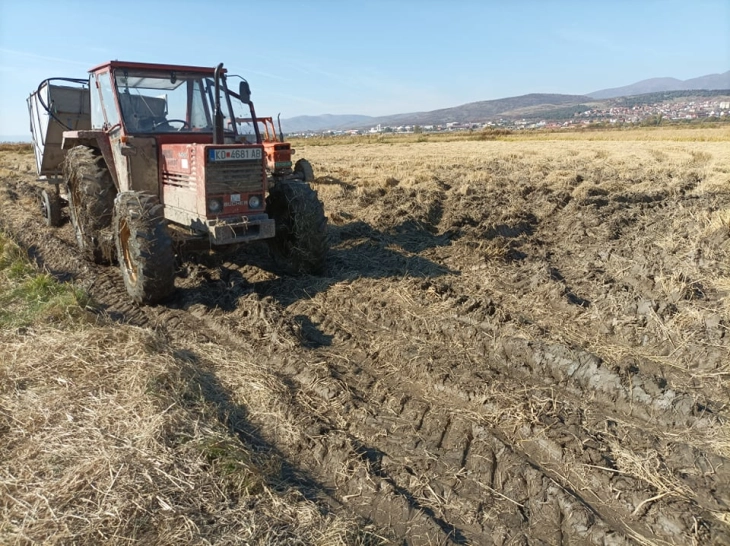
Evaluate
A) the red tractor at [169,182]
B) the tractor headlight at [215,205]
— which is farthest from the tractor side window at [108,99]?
the tractor headlight at [215,205]

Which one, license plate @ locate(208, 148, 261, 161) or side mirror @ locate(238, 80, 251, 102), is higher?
side mirror @ locate(238, 80, 251, 102)

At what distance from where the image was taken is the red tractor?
6.00 m

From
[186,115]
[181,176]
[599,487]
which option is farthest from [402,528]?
[186,115]

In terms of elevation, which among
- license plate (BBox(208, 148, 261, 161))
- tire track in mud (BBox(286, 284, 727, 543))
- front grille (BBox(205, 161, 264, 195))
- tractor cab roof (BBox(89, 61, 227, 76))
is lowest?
tire track in mud (BBox(286, 284, 727, 543))

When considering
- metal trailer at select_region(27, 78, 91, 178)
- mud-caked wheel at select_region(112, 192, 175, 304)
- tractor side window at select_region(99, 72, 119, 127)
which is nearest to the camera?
mud-caked wheel at select_region(112, 192, 175, 304)

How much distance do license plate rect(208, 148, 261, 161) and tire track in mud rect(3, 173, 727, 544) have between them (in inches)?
64.3

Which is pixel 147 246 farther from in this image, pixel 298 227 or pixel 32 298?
pixel 298 227

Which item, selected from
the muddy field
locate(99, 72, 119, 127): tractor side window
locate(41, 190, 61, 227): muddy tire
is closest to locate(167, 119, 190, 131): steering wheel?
locate(99, 72, 119, 127): tractor side window

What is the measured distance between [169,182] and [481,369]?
435 centimetres

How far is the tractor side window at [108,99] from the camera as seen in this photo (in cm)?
667

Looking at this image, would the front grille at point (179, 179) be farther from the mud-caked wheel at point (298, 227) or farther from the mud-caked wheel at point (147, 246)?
the mud-caked wheel at point (298, 227)

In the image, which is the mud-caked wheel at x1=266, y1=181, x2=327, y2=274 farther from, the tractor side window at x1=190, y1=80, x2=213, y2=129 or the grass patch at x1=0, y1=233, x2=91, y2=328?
the grass patch at x1=0, y1=233, x2=91, y2=328

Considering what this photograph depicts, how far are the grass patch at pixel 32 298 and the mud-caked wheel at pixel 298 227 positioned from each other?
2.44m

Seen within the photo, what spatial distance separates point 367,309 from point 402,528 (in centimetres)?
317
